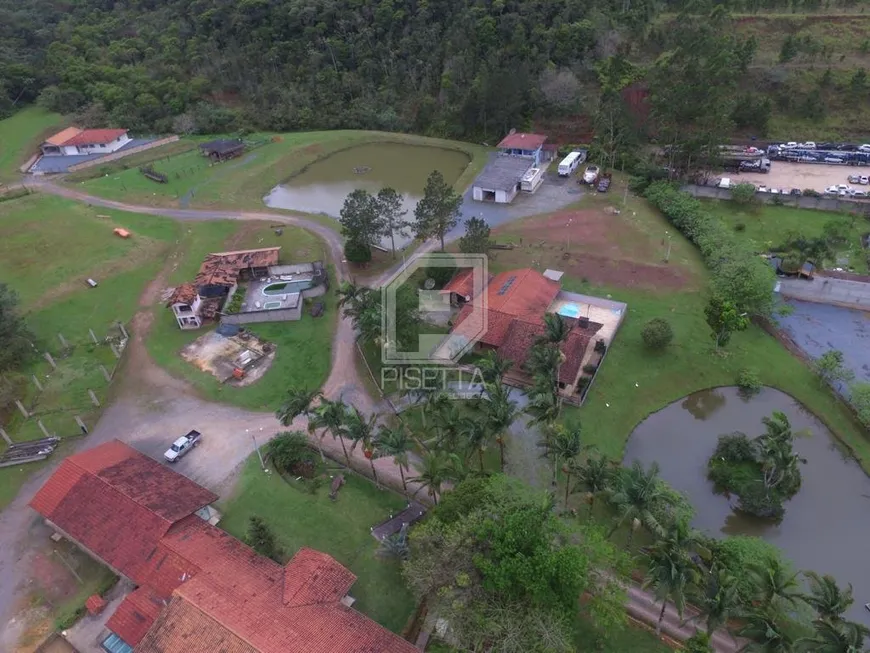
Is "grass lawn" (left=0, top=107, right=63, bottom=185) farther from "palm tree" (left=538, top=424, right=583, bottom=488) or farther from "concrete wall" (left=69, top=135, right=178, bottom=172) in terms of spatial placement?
"palm tree" (left=538, top=424, right=583, bottom=488)

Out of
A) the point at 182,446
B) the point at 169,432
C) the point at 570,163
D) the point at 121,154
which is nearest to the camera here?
the point at 182,446

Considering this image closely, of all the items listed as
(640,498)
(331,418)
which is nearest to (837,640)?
(640,498)

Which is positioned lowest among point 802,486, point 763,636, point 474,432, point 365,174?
point 365,174

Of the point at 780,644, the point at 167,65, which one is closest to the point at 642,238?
the point at 780,644

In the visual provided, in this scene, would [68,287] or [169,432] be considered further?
[68,287]

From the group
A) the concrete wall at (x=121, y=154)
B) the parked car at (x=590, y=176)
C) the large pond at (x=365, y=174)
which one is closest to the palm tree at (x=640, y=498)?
the large pond at (x=365, y=174)

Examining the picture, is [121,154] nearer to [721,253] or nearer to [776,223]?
[721,253]
